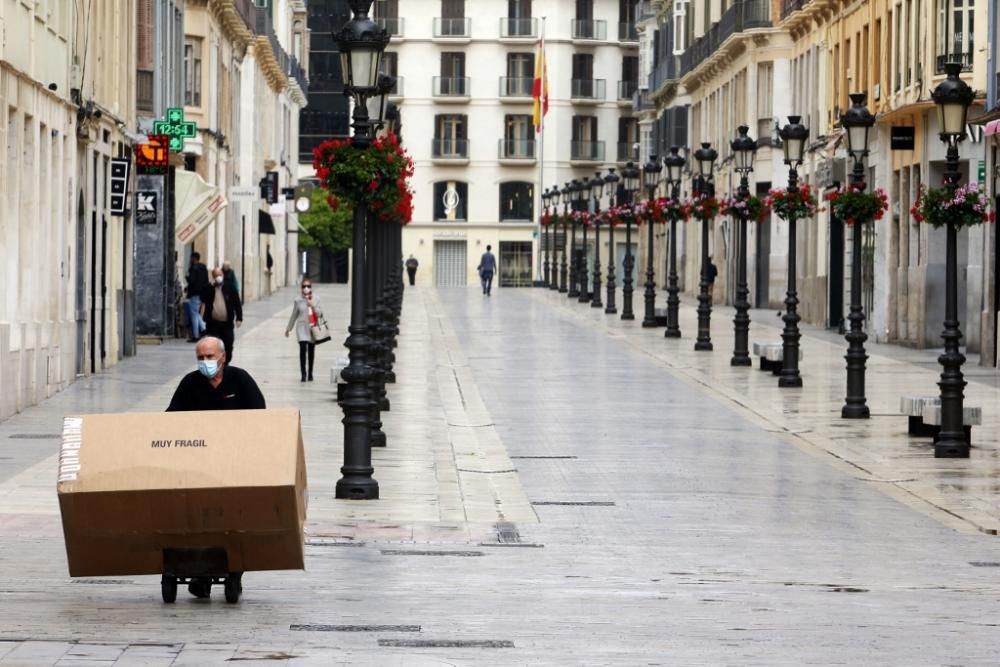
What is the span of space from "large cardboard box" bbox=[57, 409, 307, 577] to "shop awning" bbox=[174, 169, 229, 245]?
109ft

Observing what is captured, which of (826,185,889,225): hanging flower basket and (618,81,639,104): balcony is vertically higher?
(618,81,639,104): balcony

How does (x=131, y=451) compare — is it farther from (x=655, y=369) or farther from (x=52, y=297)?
(x=655, y=369)

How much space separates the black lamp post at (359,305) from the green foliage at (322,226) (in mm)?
88529

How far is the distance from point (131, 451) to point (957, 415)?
12.4 m

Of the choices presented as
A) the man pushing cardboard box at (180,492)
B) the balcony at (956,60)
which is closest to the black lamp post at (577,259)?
the balcony at (956,60)

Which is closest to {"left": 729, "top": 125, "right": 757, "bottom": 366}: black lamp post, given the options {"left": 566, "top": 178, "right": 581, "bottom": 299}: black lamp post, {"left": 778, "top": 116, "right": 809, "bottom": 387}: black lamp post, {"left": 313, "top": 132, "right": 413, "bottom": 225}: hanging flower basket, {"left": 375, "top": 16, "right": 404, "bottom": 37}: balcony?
{"left": 778, "top": 116, "right": 809, "bottom": 387}: black lamp post

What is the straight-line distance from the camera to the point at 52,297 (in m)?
29.0

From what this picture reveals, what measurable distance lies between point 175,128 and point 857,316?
1774 cm

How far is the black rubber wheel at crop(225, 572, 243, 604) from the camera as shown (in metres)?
12.0

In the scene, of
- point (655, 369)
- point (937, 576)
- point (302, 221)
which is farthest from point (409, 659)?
point (302, 221)

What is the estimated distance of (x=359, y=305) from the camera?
62.6 ft

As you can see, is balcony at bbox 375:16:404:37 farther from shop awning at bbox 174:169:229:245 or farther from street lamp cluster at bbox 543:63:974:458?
shop awning at bbox 174:169:229:245

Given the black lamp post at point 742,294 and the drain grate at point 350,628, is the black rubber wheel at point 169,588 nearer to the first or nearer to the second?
the drain grate at point 350,628

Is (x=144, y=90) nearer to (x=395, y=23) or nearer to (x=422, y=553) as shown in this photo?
(x=422, y=553)
